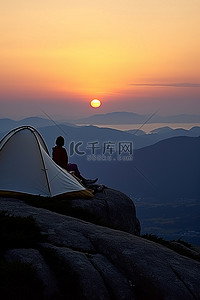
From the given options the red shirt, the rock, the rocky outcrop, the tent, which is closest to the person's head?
the red shirt

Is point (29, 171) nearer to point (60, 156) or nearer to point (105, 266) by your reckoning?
point (60, 156)

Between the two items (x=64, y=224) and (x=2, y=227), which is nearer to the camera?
(x=2, y=227)

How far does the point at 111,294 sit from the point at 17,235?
9.84ft

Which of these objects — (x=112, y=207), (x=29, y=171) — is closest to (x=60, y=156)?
(x=29, y=171)

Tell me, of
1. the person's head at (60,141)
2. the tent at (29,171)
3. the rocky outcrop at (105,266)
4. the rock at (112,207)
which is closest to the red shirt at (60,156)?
the person's head at (60,141)

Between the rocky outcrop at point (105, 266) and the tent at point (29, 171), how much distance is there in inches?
259

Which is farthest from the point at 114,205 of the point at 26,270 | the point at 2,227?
the point at 26,270

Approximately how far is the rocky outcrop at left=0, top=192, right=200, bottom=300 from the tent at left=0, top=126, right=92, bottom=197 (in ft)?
21.6

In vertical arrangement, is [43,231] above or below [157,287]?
above

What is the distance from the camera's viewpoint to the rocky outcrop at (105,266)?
11.6 metres

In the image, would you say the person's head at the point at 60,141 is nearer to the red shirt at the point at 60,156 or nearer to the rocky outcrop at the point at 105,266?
the red shirt at the point at 60,156

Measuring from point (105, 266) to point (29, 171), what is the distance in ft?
32.7

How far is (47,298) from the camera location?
11008 mm

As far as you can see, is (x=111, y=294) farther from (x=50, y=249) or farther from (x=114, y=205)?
(x=114, y=205)
